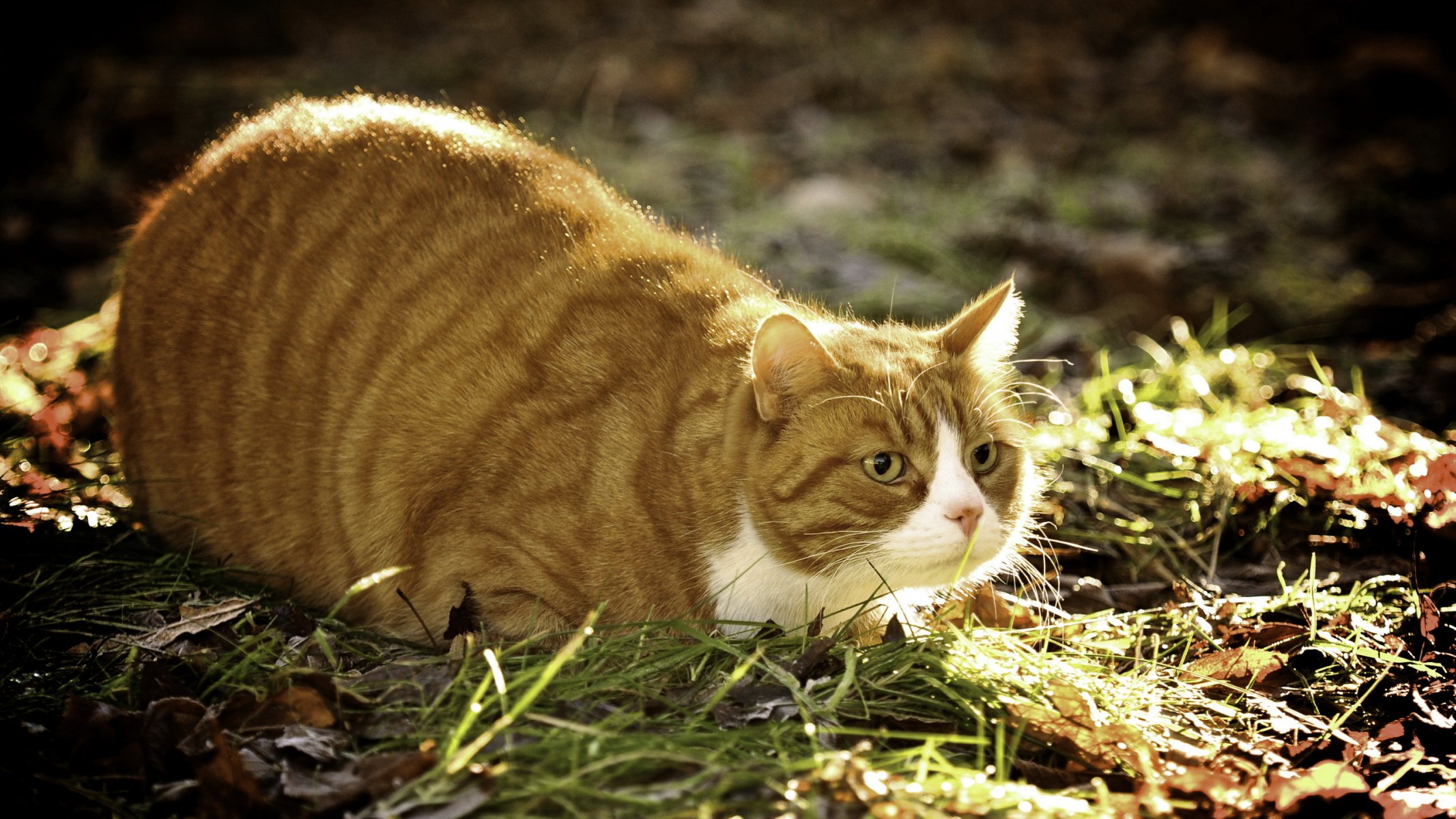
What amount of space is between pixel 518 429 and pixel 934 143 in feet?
14.3

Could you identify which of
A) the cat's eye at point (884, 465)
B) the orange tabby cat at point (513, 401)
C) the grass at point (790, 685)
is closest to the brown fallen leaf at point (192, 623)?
the grass at point (790, 685)

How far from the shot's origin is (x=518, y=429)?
2301mm

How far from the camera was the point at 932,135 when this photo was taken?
20.2 feet

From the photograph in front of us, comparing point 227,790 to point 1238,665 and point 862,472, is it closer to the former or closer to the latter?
point 862,472

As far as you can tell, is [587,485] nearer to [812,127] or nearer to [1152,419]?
[1152,419]

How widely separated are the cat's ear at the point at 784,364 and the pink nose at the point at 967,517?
0.37 m

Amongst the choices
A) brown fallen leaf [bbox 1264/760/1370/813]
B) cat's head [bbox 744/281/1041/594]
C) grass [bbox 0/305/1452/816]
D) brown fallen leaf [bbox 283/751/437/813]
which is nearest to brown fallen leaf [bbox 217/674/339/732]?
grass [bbox 0/305/1452/816]

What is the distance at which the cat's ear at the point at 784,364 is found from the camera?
6.70 ft

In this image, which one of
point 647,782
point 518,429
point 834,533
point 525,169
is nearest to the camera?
point 647,782

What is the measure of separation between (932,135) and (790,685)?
4.76 m

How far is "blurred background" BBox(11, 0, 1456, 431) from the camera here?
4.46 m

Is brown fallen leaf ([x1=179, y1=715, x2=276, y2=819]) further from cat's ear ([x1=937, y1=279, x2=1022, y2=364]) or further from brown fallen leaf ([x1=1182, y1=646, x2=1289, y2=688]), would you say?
brown fallen leaf ([x1=1182, y1=646, x2=1289, y2=688])

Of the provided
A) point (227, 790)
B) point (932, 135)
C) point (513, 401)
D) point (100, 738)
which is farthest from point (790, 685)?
point (932, 135)

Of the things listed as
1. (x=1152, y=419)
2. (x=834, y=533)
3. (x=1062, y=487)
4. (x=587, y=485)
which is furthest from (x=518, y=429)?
(x=1152, y=419)
